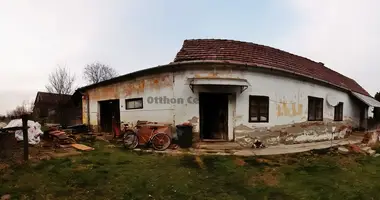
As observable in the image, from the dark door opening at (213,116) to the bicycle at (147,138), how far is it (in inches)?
76.8

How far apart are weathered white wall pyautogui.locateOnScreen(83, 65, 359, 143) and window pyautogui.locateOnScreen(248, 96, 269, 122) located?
204mm

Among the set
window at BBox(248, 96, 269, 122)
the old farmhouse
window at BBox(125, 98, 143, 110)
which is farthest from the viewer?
window at BBox(125, 98, 143, 110)

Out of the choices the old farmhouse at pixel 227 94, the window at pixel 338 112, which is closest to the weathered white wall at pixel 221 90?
the old farmhouse at pixel 227 94

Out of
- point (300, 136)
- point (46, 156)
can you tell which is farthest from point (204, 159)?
point (300, 136)

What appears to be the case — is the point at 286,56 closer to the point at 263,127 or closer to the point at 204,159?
the point at 263,127

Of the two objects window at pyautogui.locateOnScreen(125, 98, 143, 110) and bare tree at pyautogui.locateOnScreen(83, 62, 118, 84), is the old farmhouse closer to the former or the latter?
window at pyautogui.locateOnScreen(125, 98, 143, 110)

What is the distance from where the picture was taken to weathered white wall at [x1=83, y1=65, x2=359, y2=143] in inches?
399

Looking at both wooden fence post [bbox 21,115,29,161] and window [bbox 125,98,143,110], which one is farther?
window [bbox 125,98,143,110]

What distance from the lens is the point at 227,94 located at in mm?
10352

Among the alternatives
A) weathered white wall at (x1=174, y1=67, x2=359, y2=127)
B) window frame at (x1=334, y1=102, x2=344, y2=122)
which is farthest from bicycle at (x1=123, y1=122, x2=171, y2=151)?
window frame at (x1=334, y1=102, x2=344, y2=122)

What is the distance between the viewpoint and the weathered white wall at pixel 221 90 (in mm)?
10141

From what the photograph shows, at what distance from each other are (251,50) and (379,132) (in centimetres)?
859

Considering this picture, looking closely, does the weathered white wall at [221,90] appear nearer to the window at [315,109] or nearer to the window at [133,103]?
the window at [133,103]

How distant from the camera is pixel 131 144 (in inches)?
373
